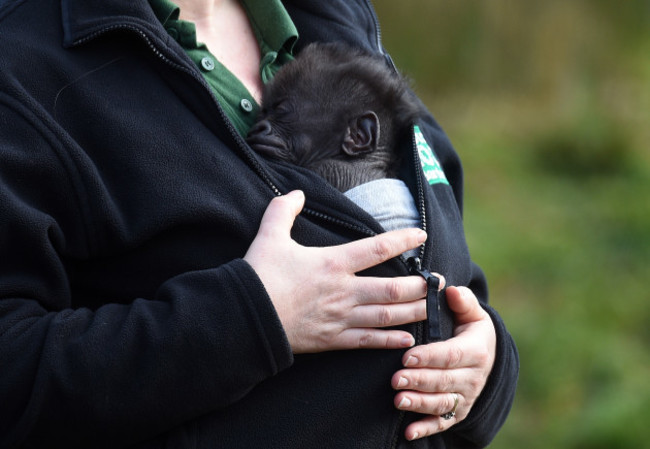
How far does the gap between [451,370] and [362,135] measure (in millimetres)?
572

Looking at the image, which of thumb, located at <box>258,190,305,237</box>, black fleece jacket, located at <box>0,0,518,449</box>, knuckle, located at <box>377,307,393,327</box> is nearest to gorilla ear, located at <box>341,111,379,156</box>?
black fleece jacket, located at <box>0,0,518,449</box>

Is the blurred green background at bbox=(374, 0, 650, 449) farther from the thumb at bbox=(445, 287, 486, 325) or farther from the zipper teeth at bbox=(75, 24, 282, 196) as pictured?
the zipper teeth at bbox=(75, 24, 282, 196)

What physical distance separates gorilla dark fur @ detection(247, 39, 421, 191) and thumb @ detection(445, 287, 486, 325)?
32cm

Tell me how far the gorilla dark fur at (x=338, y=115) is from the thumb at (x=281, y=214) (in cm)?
25

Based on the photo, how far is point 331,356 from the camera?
5.37 feet

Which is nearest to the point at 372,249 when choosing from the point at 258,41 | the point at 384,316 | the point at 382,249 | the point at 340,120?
the point at 382,249

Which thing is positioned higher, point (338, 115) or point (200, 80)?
point (200, 80)

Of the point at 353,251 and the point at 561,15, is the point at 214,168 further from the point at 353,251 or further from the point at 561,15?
the point at 561,15

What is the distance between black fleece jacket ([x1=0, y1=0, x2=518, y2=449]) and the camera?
1.47m

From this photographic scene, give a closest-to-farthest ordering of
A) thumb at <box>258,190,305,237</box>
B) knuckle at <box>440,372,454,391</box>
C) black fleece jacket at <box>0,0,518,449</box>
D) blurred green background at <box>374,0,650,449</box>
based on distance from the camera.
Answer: black fleece jacket at <box>0,0,518,449</box>
thumb at <box>258,190,305,237</box>
knuckle at <box>440,372,454,391</box>
blurred green background at <box>374,0,650,449</box>

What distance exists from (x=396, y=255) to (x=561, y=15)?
19.9 feet

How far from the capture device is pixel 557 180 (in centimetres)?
650

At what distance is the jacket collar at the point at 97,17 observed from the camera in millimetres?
1627

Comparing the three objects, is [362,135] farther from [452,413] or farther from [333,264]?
[452,413]
